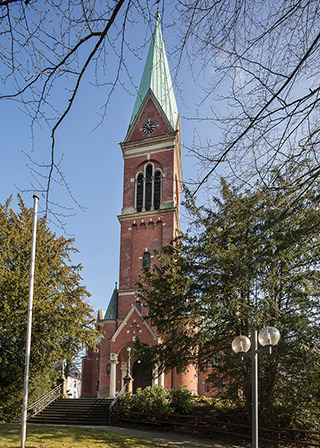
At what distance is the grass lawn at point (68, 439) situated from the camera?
37.3 feet

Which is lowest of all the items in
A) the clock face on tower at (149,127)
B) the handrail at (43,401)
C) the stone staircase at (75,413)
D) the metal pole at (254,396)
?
the stone staircase at (75,413)

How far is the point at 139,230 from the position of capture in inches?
1266

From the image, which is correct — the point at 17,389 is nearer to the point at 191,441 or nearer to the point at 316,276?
the point at 191,441

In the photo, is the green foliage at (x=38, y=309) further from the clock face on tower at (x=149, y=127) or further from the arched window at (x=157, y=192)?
the clock face on tower at (x=149, y=127)

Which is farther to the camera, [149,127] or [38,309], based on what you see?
[149,127]

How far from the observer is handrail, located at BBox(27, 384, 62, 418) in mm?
18294

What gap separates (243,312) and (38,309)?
10.1 meters

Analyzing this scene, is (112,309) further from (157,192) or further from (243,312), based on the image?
(243,312)

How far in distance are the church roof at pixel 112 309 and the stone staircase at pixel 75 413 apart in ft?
31.5

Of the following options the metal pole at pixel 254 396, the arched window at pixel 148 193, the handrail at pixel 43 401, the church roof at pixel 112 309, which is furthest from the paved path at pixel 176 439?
the arched window at pixel 148 193

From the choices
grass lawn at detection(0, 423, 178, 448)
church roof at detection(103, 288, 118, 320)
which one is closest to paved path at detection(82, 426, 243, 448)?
grass lawn at detection(0, 423, 178, 448)

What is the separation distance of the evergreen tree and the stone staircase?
4903mm

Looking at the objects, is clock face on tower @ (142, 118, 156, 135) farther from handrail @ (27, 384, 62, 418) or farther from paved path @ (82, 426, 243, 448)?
paved path @ (82, 426, 243, 448)

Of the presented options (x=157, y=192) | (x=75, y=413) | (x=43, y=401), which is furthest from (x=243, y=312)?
(x=157, y=192)
